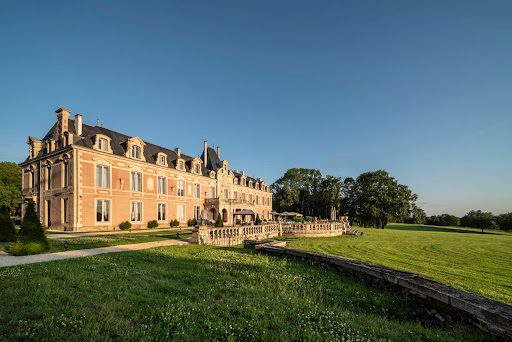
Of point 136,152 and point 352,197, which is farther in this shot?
point 352,197

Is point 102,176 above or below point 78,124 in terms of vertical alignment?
below

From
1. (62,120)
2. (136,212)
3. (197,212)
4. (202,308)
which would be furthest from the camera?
(197,212)

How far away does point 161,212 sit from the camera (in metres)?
32.4

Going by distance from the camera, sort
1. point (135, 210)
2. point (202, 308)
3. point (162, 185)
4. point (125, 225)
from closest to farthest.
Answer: point (202, 308)
point (125, 225)
point (135, 210)
point (162, 185)

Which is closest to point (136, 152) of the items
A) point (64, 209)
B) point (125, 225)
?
point (125, 225)

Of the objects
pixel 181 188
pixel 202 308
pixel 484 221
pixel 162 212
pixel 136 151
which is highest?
pixel 136 151

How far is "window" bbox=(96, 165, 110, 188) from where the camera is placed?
25.5m

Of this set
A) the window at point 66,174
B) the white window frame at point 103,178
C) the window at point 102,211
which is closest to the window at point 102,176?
the white window frame at point 103,178

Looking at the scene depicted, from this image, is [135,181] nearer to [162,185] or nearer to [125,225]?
[162,185]

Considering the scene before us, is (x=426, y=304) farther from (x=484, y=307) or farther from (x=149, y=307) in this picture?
(x=149, y=307)

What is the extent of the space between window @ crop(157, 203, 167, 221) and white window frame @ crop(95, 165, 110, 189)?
766cm

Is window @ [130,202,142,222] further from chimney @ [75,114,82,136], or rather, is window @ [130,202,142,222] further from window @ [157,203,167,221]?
chimney @ [75,114,82,136]

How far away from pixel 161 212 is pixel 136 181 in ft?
18.7

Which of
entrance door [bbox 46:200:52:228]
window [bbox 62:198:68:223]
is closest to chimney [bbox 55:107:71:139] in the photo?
window [bbox 62:198:68:223]
